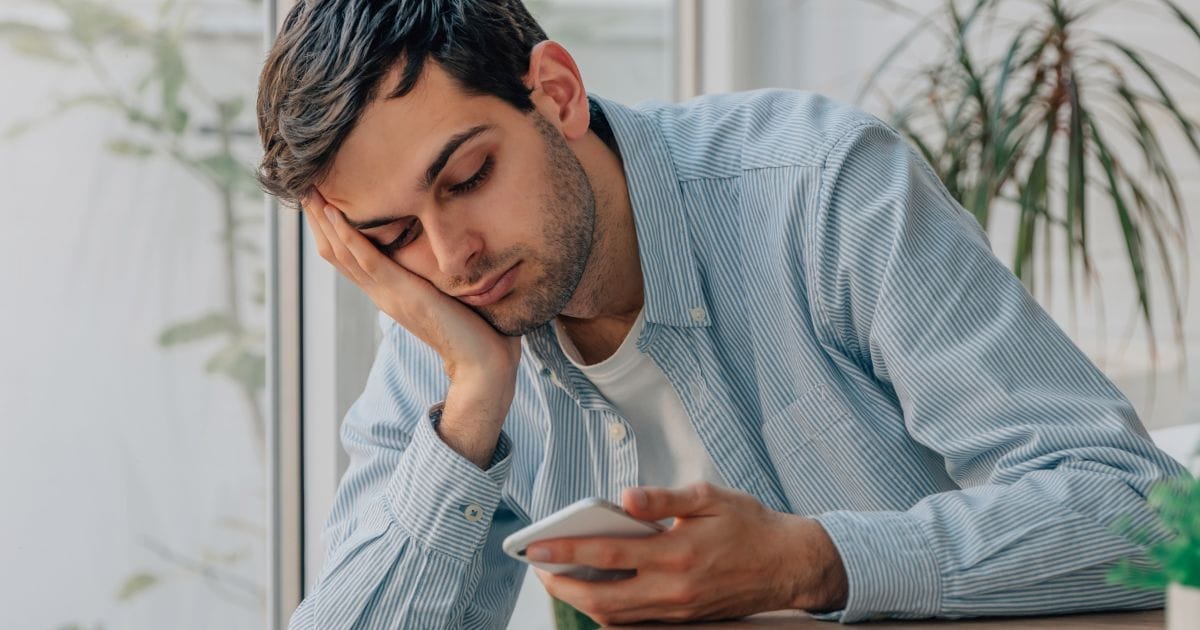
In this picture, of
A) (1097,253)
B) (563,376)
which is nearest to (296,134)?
(563,376)

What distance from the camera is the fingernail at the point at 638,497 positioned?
109 cm

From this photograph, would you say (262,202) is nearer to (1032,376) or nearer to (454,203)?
(454,203)

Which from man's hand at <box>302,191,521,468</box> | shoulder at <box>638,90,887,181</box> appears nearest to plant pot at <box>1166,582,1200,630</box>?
shoulder at <box>638,90,887,181</box>

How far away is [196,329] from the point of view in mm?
2268

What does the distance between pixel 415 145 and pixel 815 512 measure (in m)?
0.63

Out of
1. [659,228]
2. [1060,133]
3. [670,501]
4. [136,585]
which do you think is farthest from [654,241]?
[1060,133]

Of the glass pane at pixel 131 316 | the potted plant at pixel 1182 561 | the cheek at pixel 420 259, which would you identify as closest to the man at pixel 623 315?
the cheek at pixel 420 259

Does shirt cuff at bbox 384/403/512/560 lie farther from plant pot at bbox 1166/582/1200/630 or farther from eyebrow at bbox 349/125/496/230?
plant pot at bbox 1166/582/1200/630

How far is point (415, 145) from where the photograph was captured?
4.75 ft

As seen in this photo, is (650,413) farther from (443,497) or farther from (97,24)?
(97,24)

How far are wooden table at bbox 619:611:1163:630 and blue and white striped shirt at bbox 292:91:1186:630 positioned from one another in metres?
0.01

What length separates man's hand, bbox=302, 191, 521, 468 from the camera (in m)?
1.58

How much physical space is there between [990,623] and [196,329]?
156 centimetres

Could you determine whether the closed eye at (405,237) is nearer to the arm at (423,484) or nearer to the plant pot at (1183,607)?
the arm at (423,484)
